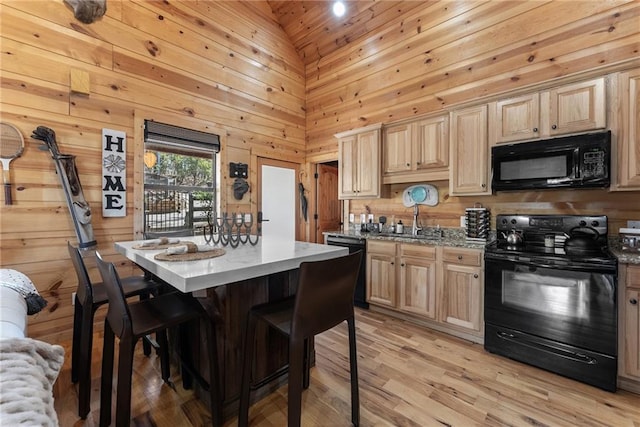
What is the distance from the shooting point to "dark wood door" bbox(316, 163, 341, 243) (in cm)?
495

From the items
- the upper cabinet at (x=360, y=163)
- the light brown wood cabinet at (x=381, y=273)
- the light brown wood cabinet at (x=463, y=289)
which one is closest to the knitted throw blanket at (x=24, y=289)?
the light brown wood cabinet at (x=381, y=273)

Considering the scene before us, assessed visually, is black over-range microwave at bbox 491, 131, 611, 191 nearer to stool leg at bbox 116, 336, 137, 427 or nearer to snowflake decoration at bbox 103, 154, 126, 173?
stool leg at bbox 116, 336, 137, 427

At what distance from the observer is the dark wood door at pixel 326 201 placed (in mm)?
4953

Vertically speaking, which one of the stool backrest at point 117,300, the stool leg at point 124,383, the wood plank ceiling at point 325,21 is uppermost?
the wood plank ceiling at point 325,21

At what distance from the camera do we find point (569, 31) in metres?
2.58

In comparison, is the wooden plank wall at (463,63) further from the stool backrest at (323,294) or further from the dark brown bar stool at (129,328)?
the dark brown bar stool at (129,328)

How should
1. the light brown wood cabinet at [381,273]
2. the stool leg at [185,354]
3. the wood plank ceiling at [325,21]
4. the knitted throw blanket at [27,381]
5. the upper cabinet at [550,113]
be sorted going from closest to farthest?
the knitted throw blanket at [27,381]
the stool leg at [185,354]
the upper cabinet at [550,113]
the light brown wood cabinet at [381,273]
the wood plank ceiling at [325,21]

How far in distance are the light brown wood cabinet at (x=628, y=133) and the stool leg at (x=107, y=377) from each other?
3542mm

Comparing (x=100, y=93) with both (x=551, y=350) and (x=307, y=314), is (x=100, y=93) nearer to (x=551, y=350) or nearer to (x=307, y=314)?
(x=307, y=314)

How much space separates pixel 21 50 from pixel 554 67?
16.0 ft

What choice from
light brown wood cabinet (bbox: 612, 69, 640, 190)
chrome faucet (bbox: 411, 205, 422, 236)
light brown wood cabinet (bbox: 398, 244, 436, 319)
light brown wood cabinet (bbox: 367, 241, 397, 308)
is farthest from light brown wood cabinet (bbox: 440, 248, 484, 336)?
light brown wood cabinet (bbox: 612, 69, 640, 190)

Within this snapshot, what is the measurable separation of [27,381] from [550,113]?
11.2 feet

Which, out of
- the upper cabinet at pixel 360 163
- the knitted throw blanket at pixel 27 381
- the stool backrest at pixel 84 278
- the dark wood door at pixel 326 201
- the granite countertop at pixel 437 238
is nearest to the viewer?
the knitted throw blanket at pixel 27 381

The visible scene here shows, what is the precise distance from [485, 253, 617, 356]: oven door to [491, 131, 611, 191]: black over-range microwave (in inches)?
28.4
